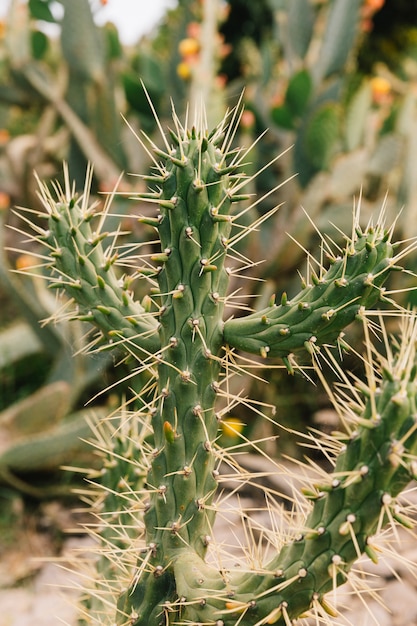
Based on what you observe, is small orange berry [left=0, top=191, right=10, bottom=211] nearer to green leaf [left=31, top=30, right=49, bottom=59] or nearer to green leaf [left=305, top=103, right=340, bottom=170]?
green leaf [left=31, top=30, right=49, bottom=59]

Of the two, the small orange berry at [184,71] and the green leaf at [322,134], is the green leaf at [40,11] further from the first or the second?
the green leaf at [322,134]

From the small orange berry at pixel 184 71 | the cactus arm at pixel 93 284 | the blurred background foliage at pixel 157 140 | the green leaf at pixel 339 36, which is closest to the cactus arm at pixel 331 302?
the cactus arm at pixel 93 284

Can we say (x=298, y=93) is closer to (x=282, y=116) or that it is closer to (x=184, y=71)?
(x=282, y=116)

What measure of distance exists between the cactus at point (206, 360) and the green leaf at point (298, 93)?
2.47 metres

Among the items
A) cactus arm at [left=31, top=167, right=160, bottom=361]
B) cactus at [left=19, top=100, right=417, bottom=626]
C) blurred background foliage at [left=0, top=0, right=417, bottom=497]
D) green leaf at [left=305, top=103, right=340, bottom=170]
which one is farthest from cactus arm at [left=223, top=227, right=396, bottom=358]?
green leaf at [left=305, top=103, right=340, bottom=170]

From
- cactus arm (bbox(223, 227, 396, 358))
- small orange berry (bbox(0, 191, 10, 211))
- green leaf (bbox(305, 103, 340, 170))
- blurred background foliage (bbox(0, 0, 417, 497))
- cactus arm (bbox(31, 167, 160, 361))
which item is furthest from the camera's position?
small orange berry (bbox(0, 191, 10, 211))

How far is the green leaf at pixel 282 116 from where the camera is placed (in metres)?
3.64

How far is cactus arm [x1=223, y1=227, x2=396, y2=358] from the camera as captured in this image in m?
1.05

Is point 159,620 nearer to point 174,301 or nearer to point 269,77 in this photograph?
point 174,301

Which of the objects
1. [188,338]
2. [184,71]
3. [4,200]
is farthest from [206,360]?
[4,200]

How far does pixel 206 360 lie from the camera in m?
1.15

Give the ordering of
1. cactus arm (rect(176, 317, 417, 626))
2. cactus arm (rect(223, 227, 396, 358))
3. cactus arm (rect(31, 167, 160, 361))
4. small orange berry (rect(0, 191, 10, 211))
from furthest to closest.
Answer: small orange berry (rect(0, 191, 10, 211)) → cactus arm (rect(31, 167, 160, 361)) → cactus arm (rect(223, 227, 396, 358)) → cactus arm (rect(176, 317, 417, 626))

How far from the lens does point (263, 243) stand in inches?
145

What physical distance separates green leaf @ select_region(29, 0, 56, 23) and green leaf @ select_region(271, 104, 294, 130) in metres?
1.20
